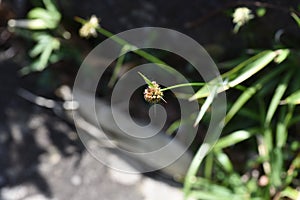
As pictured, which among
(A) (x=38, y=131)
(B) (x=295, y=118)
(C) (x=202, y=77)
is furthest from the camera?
(A) (x=38, y=131)

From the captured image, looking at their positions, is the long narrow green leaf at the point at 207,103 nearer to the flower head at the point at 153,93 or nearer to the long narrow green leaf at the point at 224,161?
the flower head at the point at 153,93

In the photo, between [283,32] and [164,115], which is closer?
[283,32]

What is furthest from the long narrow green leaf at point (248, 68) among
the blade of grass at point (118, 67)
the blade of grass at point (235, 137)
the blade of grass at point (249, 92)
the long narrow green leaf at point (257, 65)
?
the blade of grass at point (118, 67)

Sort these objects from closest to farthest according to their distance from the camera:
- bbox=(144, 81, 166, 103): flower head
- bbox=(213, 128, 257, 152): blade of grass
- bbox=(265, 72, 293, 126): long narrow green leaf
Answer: bbox=(144, 81, 166, 103): flower head
bbox=(265, 72, 293, 126): long narrow green leaf
bbox=(213, 128, 257, 152): blade of grass

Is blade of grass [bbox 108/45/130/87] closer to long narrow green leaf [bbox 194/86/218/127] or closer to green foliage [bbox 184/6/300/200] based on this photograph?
green foliage [bbox 184/6/300/200]

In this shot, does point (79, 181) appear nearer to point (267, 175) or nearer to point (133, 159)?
point (133, 159)

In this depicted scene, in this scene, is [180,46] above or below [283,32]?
below

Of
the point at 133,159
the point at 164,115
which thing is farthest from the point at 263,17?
the point at 133,159

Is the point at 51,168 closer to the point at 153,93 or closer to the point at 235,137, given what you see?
the point at 235,137

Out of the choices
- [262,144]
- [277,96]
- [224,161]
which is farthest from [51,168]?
[277,96]

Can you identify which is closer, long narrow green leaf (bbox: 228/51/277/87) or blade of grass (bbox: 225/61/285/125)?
long narrow green leaf (bbox: 228/51/277/87)

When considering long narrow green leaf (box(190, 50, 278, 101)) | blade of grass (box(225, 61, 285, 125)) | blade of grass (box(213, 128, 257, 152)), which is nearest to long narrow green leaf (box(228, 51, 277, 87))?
long narrow green leaf (box(190, 50, 278, 101))
